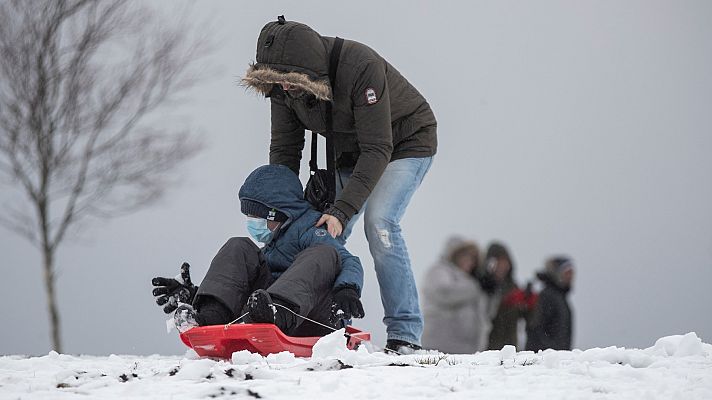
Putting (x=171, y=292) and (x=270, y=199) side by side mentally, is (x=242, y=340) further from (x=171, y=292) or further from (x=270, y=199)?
(x=270, y=199)

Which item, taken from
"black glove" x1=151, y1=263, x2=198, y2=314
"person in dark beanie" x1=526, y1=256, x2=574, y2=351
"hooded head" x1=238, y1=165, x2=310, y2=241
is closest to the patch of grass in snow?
"hooded head" x1=238, y1=165, x2=310, y2=241

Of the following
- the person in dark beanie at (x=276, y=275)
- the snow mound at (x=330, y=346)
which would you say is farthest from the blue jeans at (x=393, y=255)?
the snow mound at (x=330, y=346)

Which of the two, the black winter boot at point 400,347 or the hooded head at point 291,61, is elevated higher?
the hooded head at point 291,61

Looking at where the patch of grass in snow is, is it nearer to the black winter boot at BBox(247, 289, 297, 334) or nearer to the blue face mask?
the black winter boot at BBox(247, 289, 297, 334)

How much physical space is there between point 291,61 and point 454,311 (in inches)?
57.8

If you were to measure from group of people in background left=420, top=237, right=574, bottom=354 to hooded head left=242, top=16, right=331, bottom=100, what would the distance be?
1.18 metres

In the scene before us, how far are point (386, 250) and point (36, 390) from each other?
75.8 inches

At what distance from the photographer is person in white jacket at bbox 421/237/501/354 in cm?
428

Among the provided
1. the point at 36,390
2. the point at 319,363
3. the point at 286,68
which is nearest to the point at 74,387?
the point at 36,390

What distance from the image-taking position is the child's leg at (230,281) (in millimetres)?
3602

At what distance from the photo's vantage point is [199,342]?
346 cm

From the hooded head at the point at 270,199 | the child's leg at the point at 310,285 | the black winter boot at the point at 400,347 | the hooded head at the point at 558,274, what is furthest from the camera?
the hooded head at the point at 558,274

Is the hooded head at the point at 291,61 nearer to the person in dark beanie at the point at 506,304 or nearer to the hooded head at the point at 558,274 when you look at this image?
the person in dark beanie at the point at 506,304

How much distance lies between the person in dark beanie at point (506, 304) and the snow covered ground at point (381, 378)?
1.38m
